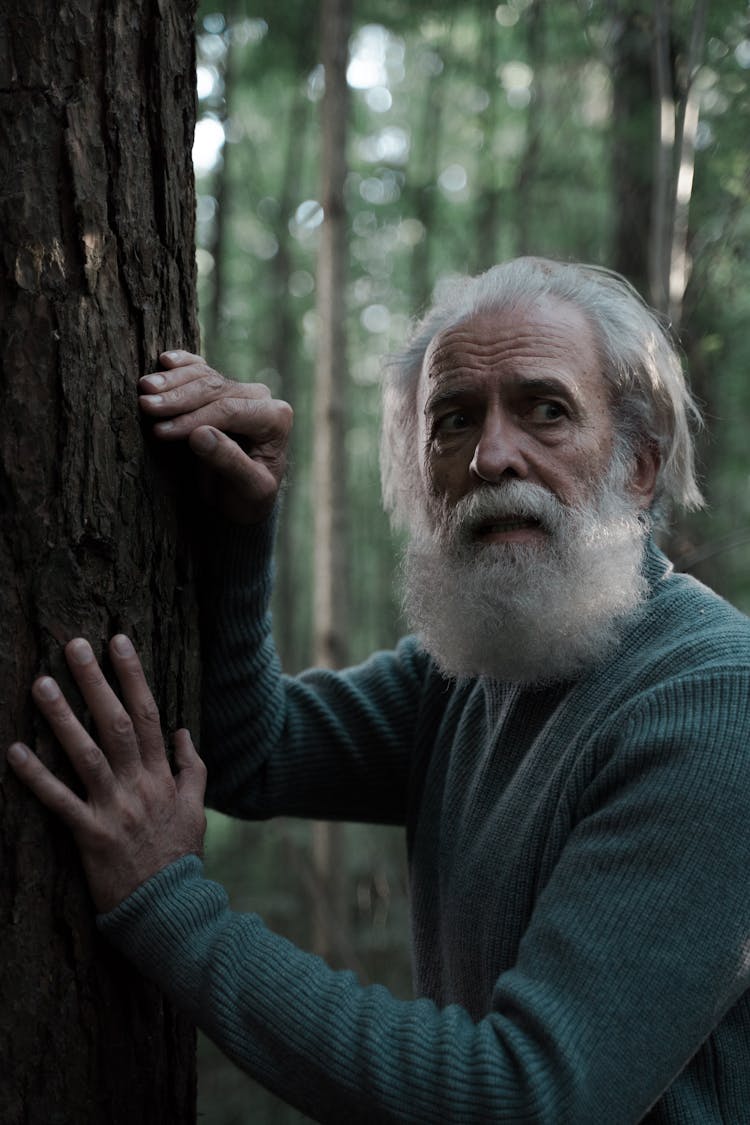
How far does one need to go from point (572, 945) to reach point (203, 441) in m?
1.09

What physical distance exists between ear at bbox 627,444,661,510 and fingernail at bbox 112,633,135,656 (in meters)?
1.33

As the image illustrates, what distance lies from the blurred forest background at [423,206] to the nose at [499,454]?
58 centimetres

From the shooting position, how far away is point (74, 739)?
167 centimetres

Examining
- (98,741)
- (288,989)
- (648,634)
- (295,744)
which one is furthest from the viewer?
(295,744)

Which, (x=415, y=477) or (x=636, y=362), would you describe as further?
(x=415, y=477)

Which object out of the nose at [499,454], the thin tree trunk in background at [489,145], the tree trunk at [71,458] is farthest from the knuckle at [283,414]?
the thin tree trunk in background at [489,145]

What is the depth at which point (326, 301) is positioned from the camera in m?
6.39

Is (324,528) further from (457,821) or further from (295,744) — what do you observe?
(457,821)

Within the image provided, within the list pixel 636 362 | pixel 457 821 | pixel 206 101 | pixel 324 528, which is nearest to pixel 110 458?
pixel 457 821

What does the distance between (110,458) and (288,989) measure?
95cm

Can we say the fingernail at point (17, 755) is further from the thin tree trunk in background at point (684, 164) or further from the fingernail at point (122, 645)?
the thin tree trunk in background at point (684, 164)

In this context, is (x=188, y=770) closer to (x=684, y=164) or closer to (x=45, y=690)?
(x=45, y=690)

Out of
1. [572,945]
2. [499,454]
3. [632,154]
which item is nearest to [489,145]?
[632,154]

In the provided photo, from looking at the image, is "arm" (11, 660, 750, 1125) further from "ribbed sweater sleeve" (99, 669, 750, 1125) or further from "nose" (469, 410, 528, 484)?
"nose" (469, 410, 528, 484)
